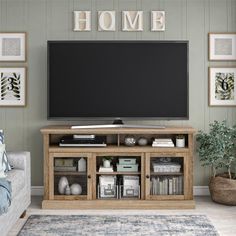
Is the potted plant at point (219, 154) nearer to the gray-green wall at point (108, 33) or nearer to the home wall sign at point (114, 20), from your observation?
the gray-green wall at point (108, 33)

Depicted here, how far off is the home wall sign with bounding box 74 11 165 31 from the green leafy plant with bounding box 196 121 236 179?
1336mm

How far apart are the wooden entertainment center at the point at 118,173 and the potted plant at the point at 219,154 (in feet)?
0.78

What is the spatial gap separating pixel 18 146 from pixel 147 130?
62.8 inches

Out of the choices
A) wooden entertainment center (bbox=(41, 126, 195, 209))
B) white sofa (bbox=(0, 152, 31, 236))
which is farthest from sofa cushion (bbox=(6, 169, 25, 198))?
wooden entertainment center (bbox=(41, 126, 195, 209))

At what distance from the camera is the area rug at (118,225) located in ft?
13.0

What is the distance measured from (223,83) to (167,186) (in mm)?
1400

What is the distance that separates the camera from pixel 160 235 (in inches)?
153

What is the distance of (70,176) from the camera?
4.98 metres

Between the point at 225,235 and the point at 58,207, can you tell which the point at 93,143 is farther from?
the point at 225,235

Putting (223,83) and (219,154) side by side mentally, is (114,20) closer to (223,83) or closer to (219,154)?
(223,83)

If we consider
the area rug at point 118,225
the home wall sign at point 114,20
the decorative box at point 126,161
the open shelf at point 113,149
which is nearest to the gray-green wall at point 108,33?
the home wall sign at point 114,20

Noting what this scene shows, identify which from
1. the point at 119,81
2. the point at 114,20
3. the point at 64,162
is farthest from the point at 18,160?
the point at 114,20

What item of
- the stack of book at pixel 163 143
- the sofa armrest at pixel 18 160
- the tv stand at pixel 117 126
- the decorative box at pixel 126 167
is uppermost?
the tv stand at pixel 117 126

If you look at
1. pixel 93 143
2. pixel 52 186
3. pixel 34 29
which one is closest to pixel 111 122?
pixel 93 143
